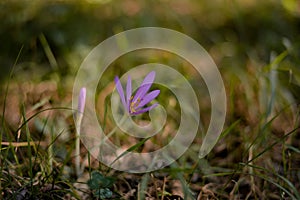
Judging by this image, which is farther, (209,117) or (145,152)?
(209,117)

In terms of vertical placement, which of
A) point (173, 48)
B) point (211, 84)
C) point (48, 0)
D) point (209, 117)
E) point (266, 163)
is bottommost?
point (266, 163)

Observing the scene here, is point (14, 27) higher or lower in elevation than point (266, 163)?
higher

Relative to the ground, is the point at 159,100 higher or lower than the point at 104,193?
higher

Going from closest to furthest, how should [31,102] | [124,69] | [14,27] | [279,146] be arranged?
[279,146] < [31,102] < [124,69] < [14,27]

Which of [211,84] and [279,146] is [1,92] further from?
[279,146]

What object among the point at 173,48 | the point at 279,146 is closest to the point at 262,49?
the point at 173,48

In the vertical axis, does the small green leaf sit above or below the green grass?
below

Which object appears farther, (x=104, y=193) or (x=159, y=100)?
(x=159, y=100)

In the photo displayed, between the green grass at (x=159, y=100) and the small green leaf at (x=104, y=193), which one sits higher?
the green grass at (x=159, y=100)
